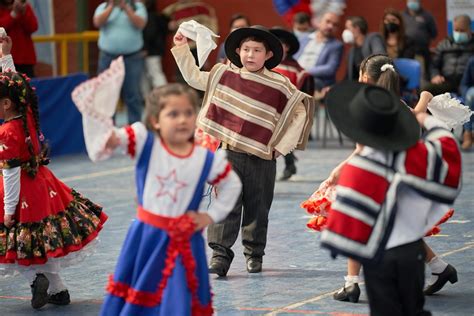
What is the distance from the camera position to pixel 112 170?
1411cm

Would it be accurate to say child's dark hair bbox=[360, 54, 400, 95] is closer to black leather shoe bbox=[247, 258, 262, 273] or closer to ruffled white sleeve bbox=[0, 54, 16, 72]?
black leather shoe bbox=[247, 258, 262, 273]

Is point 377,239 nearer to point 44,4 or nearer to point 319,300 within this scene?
point 319,300

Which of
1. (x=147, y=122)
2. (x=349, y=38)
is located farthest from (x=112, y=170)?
(x=147, y=122)

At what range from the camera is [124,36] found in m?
16.3

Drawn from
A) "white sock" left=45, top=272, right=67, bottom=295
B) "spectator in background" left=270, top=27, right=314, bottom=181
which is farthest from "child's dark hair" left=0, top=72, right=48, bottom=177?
"spectator in background" left=270, top=27, right=314, bottom=181

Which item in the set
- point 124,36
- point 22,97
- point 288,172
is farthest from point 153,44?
point 22,97

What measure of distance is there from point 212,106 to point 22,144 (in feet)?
5.12

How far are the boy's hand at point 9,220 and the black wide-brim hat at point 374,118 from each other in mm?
2420

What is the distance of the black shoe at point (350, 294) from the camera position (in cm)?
718

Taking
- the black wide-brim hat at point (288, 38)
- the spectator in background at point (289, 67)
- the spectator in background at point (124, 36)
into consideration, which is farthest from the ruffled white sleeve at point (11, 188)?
the spectator in background at point (124, 36)

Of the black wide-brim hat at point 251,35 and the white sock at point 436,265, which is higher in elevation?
the black wide-brim hat at point 251,35

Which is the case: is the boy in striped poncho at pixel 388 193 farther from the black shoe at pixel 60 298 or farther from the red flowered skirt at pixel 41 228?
the black shoe at pixel 60 298

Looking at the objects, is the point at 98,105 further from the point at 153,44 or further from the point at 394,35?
the point at 153,44

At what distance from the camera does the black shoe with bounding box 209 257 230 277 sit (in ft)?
26.3
